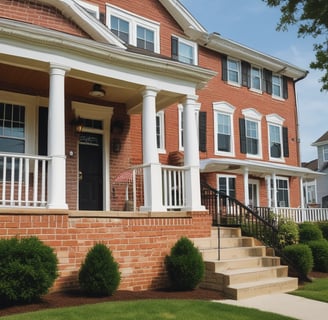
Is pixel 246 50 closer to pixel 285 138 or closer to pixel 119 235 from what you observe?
pixel 285 138

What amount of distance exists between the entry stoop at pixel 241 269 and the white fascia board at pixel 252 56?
8249mm

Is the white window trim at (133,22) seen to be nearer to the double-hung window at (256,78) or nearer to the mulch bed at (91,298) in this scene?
the double-hung window at (256,78)

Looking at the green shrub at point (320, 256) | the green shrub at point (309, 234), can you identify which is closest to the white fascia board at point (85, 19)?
the green shrub at point (320, 256)

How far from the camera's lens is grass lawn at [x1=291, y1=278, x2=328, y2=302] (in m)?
7.99

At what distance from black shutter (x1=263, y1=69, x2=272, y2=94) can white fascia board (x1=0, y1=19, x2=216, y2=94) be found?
8683 mm

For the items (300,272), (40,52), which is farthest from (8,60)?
(300,272)

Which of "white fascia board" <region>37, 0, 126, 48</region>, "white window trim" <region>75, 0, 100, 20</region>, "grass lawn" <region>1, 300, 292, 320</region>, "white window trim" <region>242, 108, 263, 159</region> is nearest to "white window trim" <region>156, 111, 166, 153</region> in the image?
"white window trim" <region>75, 0, 100, 20</region>

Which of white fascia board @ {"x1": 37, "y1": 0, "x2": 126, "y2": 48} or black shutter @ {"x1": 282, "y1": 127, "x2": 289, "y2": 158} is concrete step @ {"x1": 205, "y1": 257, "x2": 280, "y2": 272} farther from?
black shutter @ {"x1": 282, "y1": 127, "x2": 289, "y2": 158}

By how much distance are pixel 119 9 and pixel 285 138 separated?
9525 mm

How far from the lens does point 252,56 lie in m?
17.4

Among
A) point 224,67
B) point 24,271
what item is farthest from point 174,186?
point 224,67

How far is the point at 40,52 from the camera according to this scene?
800 centimetres

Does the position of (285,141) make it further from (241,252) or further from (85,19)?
(85,19)

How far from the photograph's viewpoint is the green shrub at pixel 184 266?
7.96 metres
